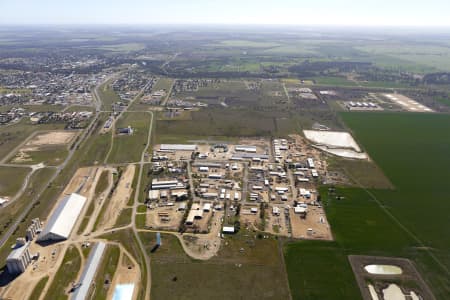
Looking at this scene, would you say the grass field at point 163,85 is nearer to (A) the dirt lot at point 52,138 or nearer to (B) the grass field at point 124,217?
(A) the dirt lot at point 52,138

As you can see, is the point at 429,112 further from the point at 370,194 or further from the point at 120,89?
the point at 120,89

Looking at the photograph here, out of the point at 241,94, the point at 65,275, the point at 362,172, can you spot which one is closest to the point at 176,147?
the point at 65,275

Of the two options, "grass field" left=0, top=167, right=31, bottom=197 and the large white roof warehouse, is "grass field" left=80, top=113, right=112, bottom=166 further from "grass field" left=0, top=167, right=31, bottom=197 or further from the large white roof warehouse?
the large white roof warehouse

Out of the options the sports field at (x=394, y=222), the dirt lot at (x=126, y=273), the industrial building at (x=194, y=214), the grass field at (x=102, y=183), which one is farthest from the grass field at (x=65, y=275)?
the sports field at (x=394, y=222)

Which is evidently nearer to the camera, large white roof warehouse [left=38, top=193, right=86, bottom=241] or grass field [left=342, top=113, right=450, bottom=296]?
large white roof warehouse [left=38, top=193, right=86, bottom=241]

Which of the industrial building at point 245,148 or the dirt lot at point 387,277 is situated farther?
the industrial building at point 245,148

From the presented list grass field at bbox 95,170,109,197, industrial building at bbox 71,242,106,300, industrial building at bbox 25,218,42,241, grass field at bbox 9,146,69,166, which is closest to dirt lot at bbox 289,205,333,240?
industrial building at bbox 71,242,106,300
